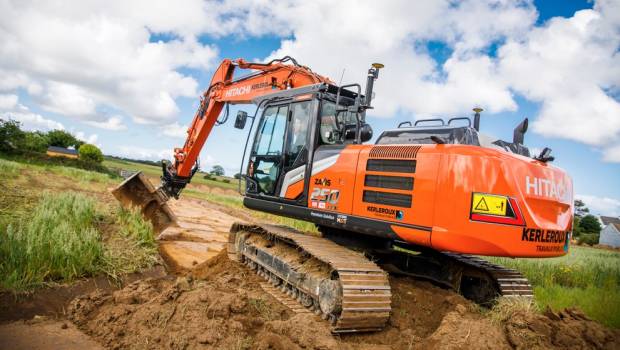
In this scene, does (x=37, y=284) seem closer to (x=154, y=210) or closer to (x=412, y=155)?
(x=154, y=210)

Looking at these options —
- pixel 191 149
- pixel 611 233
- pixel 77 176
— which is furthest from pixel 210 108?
pixel 611 233

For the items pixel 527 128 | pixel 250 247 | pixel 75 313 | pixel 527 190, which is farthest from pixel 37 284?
pixel 527 128

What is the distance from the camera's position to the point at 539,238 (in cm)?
447

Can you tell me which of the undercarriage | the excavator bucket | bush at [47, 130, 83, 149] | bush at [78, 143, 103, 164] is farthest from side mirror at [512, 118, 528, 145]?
bush at [47, 130, 83, 149]

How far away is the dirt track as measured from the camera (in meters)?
3.79

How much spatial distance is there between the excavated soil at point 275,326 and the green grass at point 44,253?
880 millimetres

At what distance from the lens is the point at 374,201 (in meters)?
4.97

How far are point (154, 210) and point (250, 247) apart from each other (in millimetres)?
2736

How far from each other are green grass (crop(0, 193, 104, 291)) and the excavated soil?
88 centimetres

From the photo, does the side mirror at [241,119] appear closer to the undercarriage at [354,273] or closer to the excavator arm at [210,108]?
the excavator arm at [210,108]

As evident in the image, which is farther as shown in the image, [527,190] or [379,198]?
[379,198]

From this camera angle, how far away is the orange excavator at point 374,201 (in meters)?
4.28

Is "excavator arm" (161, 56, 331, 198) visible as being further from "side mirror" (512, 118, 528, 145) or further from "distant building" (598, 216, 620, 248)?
"distant building" (598, 216, 620, 248)

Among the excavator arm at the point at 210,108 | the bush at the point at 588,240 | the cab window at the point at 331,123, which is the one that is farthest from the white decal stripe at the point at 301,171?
the bush at the point at 588,240
